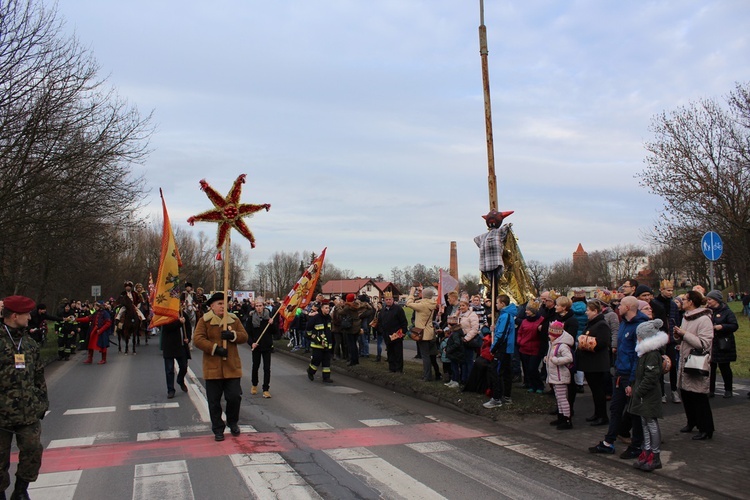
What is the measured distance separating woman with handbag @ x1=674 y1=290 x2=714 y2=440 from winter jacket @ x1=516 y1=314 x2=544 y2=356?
2966 mm

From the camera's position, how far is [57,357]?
66.3 ft

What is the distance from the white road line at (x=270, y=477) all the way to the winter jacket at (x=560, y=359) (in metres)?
3.93

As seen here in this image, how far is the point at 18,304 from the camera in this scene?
17.5ft

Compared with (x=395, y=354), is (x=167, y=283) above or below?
above

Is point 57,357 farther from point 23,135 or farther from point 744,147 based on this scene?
point 744,147

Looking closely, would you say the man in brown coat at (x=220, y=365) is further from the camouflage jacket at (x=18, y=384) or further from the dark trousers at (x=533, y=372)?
the dark trousers at (x=533, y=372)

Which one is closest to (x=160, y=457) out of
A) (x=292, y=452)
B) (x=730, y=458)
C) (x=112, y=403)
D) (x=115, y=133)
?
(x=292, y=452)

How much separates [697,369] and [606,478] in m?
2.07

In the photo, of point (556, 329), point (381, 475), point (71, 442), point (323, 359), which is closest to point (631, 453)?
point (556, 329)

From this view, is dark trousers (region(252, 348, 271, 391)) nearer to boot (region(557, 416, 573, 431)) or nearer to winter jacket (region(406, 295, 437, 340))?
winter jacket (region(406, 295, 437, 340))

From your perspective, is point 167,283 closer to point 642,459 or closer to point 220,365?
point 220,365

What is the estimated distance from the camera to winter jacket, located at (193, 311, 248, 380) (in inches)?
328

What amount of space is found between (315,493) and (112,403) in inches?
266

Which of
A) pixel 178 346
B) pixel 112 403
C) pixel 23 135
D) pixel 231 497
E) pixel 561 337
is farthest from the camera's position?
pixel 23 135
